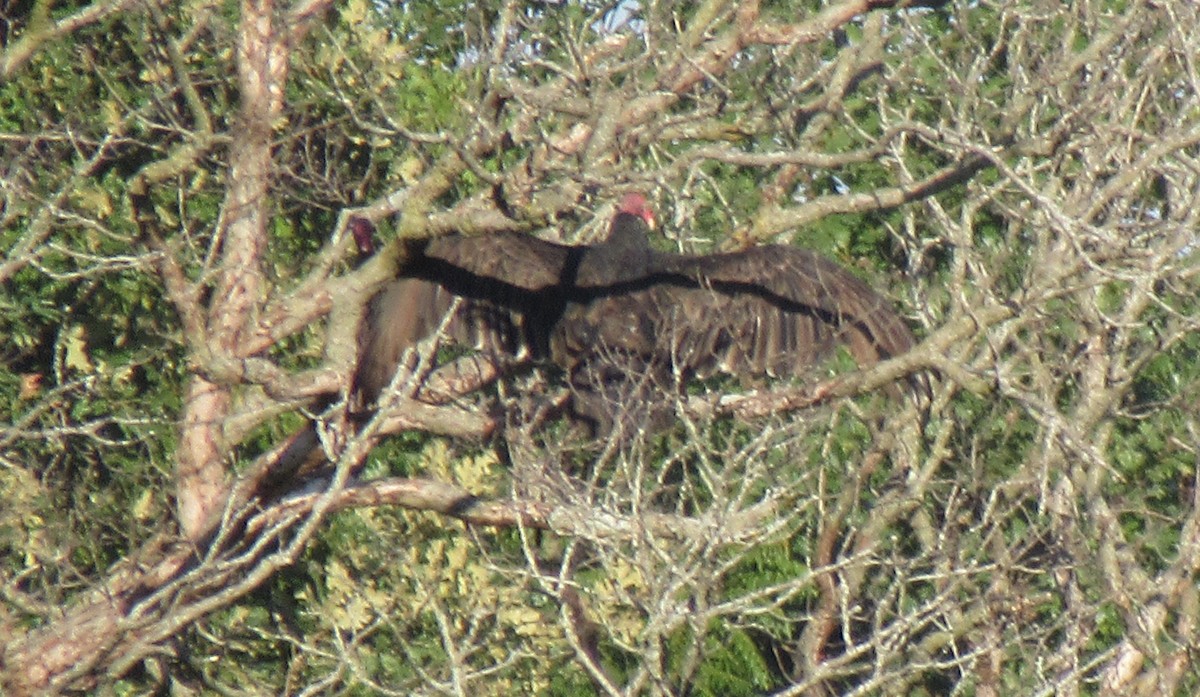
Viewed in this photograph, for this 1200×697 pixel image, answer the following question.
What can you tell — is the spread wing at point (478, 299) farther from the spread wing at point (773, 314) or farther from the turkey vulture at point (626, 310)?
the spread wing at point (773, 314)

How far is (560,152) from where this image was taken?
4488 mm

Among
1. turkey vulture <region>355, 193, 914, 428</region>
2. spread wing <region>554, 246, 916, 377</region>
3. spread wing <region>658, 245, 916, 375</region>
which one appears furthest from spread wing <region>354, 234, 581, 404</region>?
spread wing <region>658, 245, 916, 375</region>

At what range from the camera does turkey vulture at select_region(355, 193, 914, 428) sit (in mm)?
5512

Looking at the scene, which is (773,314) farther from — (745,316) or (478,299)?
(478,299)

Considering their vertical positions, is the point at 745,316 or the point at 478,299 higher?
the point at 478,299

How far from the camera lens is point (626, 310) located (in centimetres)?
577

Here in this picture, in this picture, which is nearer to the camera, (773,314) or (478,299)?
(773,314)

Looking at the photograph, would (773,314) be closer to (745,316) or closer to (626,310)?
(745,316)

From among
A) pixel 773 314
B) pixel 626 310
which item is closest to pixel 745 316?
pixel 773 314

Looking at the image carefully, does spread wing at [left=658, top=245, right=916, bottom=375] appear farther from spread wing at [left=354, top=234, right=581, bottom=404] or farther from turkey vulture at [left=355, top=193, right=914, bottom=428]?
spread wing at [left=354, top=234, right=581, bottom=404]

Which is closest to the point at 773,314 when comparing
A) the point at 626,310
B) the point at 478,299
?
the point at 626,310

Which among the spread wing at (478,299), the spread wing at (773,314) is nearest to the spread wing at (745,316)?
the spread wing at (773,314)

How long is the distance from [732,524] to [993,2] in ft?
7.20

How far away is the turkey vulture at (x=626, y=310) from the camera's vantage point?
551cm
